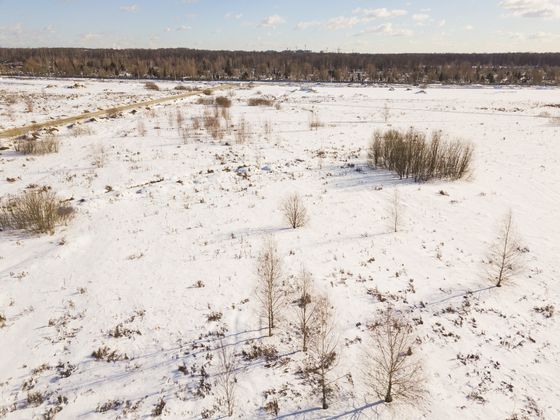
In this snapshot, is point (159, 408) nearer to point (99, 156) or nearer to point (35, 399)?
point (35, 399)

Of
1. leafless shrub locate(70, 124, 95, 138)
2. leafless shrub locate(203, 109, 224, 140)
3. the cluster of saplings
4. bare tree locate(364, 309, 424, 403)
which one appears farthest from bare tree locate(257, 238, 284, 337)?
leafless shrub locate(70, 124, 95, 138)

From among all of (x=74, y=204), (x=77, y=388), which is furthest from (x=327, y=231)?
(x=74, y=204)

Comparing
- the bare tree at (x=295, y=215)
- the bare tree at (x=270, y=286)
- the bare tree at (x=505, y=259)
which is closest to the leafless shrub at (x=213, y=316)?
the bare tree at (x=270, y=286)

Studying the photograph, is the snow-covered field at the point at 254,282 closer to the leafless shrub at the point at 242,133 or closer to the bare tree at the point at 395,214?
the bare tree at the point at 395,214

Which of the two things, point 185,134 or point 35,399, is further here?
point 185,134

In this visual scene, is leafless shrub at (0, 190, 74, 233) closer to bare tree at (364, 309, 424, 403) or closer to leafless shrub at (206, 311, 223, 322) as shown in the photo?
leafless shrub at (206, 311, 223, 322)

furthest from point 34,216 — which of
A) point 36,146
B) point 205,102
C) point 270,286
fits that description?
point 205,102

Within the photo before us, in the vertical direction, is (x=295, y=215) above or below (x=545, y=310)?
above
